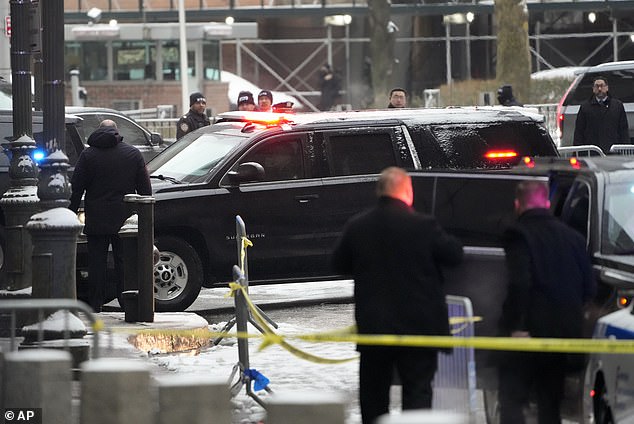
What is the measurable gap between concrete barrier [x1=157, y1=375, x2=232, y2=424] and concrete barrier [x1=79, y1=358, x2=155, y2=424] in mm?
430

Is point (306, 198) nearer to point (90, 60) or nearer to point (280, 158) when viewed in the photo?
point (280, 158)

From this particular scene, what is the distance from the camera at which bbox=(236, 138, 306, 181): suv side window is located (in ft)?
50.9

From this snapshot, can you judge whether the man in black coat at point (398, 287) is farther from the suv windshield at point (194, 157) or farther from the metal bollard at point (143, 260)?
the suv windshield at point (194, 157)

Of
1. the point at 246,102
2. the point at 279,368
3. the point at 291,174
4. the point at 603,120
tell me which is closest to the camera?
the point at 279,368

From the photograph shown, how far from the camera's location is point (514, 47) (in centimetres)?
3938

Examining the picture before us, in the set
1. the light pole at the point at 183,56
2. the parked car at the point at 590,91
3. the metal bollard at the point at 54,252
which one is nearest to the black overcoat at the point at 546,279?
the metal bollard at the point at 54,252

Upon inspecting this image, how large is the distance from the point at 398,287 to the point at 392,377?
53cm

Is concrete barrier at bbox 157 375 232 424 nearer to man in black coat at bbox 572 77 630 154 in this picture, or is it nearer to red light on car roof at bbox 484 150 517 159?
A: red light on car roof at bbox 484 150 517 159

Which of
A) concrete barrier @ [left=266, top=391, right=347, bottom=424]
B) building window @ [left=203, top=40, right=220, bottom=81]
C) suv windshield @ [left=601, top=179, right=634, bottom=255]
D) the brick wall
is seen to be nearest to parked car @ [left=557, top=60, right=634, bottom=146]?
suv windshield @ [left=601, top=179, right=634, bottom=255]

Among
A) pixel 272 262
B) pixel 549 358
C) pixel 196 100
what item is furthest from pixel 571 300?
pixel 196 100

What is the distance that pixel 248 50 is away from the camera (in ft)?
159

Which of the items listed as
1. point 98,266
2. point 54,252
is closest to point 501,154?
point 98,266

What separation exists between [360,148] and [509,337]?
24.6ft

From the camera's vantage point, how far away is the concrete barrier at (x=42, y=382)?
27.1 feet
